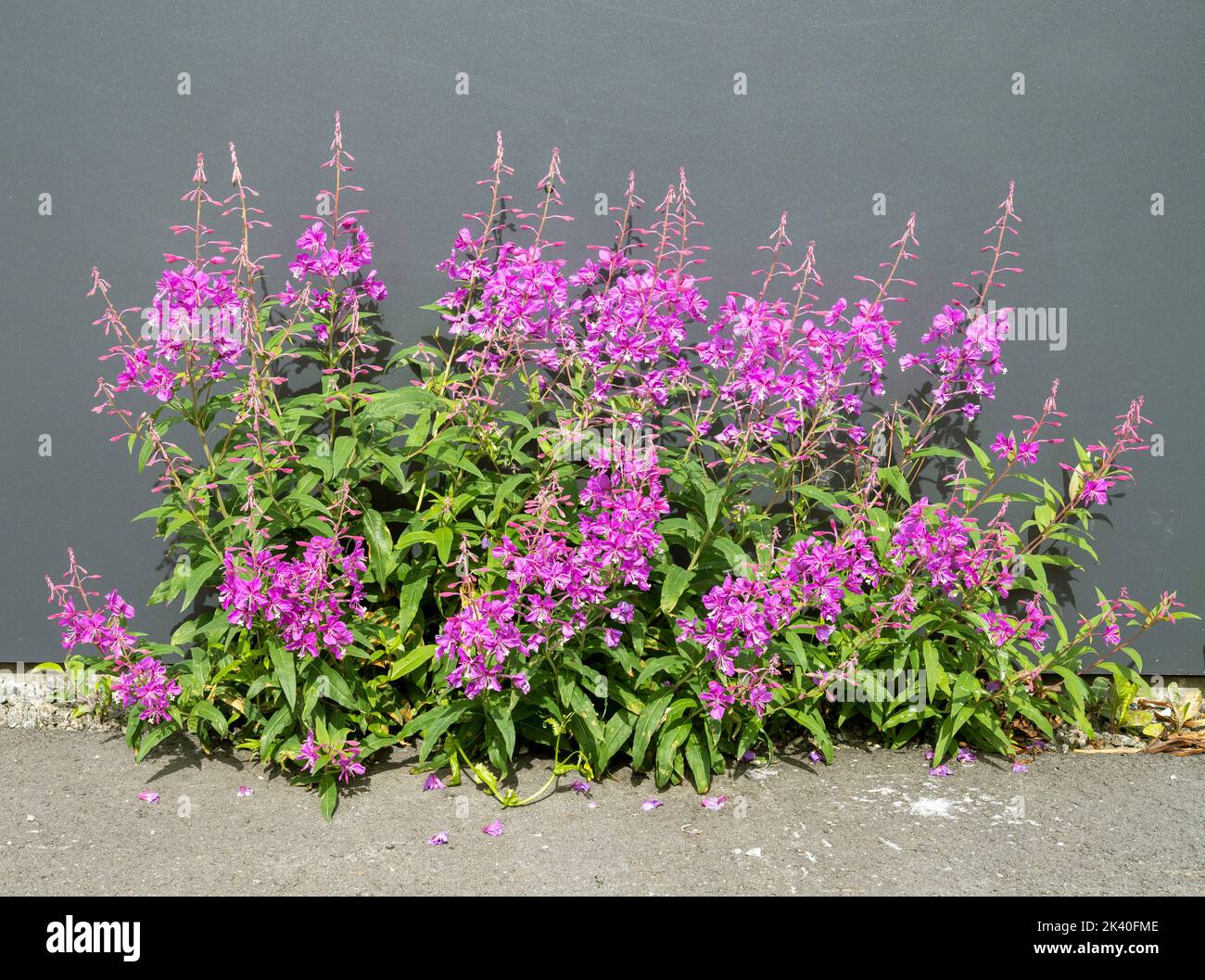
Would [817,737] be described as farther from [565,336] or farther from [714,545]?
[565,336]

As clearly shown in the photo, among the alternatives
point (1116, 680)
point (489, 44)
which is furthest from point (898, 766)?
point (489, 44)

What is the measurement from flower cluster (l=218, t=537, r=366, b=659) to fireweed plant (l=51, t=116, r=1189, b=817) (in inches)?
0.6

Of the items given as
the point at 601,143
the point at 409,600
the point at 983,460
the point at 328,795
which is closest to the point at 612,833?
the point at 328,795

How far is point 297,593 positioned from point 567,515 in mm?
1027

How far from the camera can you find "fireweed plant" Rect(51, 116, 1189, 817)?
3674 mm

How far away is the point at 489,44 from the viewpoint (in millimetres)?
4406

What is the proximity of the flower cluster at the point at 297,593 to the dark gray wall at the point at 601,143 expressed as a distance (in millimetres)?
1225

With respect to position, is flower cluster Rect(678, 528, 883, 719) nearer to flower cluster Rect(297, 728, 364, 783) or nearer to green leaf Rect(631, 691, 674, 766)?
green leaf Rect(631, 691, 674, 766)

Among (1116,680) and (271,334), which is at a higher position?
(271,334)

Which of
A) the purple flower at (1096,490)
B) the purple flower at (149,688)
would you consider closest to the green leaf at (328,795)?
the purple flower at (149,688)

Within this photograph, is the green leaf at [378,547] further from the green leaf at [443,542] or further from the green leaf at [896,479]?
the green leaf at [896,479]

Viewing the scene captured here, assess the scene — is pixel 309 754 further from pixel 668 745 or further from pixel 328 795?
pixel 668 745

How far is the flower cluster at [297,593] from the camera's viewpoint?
3514 mm

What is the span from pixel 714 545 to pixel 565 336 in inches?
38.9
